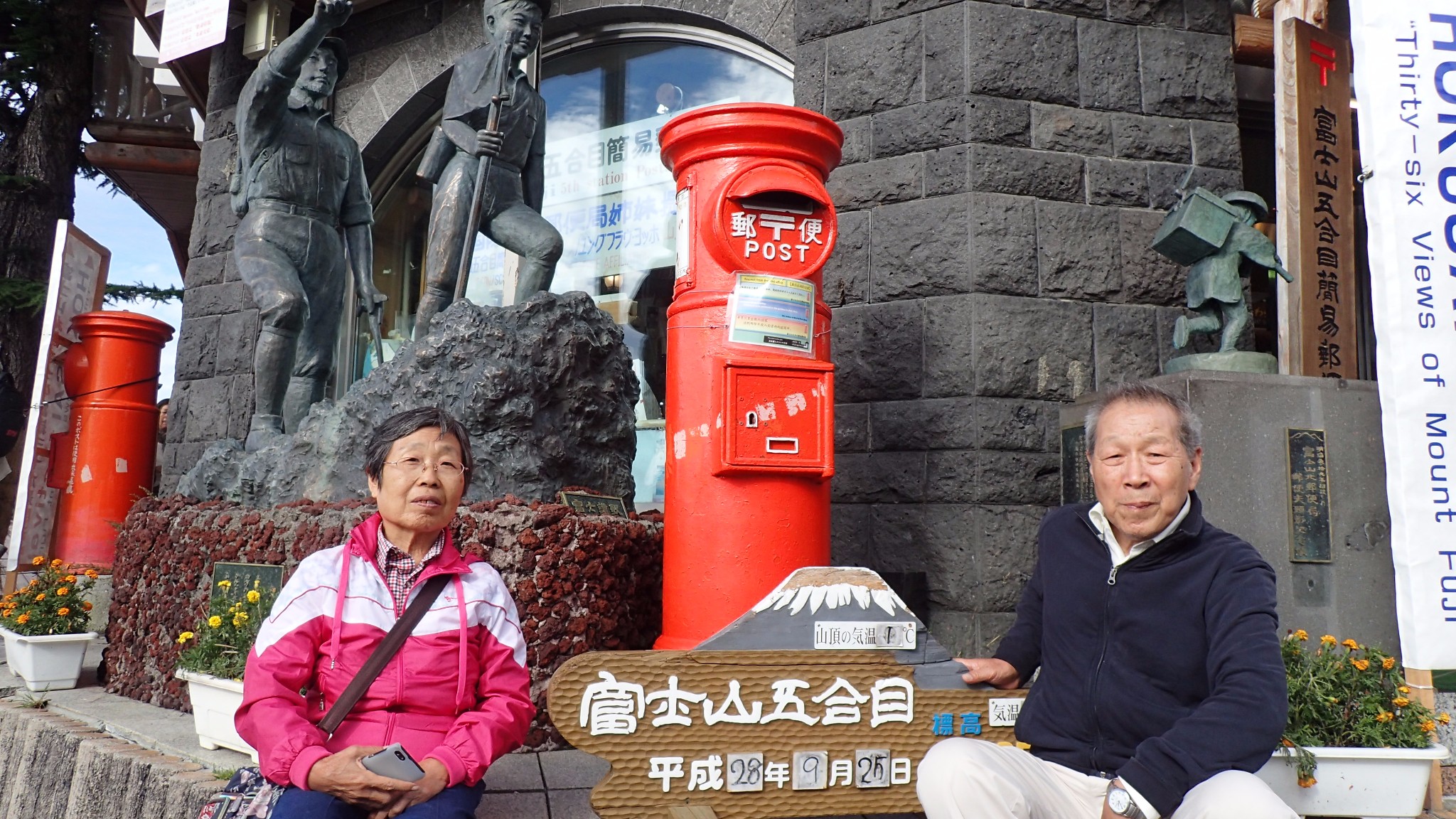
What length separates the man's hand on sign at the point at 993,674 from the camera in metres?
2.50

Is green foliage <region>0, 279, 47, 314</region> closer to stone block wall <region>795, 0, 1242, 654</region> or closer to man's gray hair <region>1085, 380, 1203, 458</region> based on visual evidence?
stone block wall <region>795, 0, 1242, 654</region>

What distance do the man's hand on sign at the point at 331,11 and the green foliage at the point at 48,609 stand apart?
3.09 meters

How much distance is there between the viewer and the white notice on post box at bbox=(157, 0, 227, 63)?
7594 millimetres

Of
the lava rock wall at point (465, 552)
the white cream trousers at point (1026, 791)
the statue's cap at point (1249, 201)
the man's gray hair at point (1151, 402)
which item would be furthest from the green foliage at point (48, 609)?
the statue's cap at point (1249, 201)

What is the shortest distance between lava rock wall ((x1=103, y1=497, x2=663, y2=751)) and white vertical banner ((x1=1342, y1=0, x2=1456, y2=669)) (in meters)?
2.74

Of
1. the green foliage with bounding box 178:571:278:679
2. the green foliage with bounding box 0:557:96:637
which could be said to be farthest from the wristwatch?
the green foliage with bounding box 0:557:96:637

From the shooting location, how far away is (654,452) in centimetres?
717

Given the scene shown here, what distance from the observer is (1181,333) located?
14.1 ft

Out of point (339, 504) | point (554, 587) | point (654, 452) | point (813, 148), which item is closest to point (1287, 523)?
point (813, 148)

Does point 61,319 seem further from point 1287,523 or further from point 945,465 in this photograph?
point 1287,523

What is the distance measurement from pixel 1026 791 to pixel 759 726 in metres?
0.68

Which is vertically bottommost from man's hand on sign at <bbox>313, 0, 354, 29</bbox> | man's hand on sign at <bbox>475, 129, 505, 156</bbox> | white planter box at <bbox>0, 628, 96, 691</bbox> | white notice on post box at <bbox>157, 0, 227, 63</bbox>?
white planter box at <bbox>0, 628, 96, 691</bbox>

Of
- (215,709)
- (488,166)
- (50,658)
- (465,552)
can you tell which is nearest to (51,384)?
(50,658)

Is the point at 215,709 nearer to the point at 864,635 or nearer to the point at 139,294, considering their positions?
the point at 864,635
